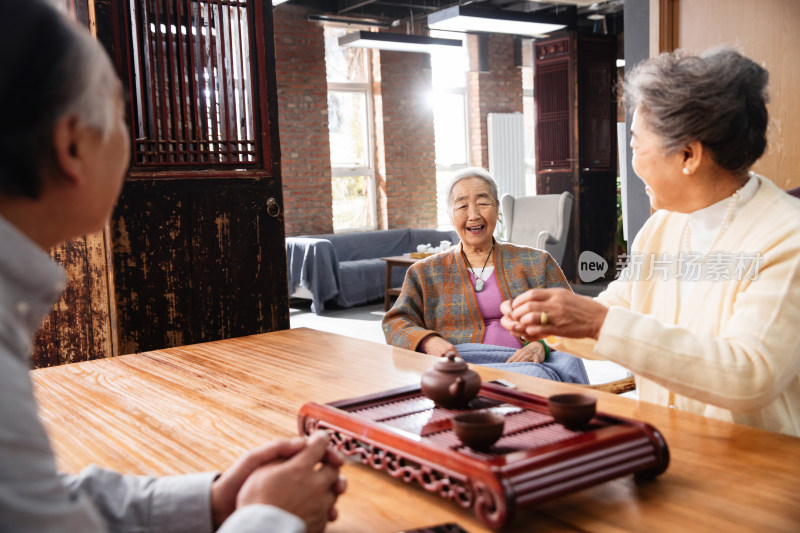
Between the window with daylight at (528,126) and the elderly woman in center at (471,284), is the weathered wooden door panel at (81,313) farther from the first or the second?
the window with daylight at (528,126)

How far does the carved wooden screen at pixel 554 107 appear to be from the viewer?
9.41m

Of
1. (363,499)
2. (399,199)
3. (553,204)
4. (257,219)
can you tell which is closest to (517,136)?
(399,199)

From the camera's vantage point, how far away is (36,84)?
27.6 inches

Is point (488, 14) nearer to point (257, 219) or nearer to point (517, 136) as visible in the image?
point (517, 136)

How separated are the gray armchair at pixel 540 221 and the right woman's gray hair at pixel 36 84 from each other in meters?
7.83

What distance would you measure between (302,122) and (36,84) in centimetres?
902

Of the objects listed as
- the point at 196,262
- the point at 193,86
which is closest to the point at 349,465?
the point at 196,262

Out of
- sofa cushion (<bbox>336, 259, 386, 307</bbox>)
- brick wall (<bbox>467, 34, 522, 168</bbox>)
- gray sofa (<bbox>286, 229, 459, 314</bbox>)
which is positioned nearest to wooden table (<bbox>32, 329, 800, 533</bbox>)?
gray sofa (<bbox>286, 229, 459, 314</bbox>)

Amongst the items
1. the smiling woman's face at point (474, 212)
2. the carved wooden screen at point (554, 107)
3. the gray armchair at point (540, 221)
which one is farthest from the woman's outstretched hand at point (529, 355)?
the carved wooden screen at point (554, 107)

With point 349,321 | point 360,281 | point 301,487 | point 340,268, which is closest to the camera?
point 301,487

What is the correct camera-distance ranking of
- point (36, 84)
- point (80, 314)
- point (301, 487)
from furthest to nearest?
1. point (80, 314)
2. point (301, 487)
3. point (36, 84)

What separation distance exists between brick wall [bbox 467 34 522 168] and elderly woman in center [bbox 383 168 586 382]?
27.9ft

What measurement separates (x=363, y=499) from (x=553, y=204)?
778 centimetres

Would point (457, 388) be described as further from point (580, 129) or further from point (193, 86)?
point (580, 129)
